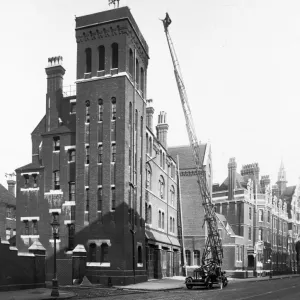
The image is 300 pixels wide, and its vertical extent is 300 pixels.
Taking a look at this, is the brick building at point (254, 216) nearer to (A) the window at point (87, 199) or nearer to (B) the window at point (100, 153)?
(A) the window at point (87, 199)

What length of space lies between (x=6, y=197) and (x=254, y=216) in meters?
38.9

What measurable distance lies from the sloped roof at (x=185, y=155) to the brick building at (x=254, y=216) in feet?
27.1

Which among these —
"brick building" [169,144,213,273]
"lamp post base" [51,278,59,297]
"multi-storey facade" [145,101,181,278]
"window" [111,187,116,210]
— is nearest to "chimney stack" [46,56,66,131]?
"multi-storey facade" [145,101,181,278]

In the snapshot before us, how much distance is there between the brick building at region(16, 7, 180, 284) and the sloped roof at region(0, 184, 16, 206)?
67.1ft

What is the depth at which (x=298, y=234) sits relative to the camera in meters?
106

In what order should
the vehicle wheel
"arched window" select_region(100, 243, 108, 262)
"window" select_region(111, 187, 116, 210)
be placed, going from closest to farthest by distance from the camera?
the vehicle wheel → "arched window" select_region(100, 243, 108, 262) → "window" select_region(111, 187, 116, 210)

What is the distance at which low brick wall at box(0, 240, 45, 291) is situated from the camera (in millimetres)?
29953

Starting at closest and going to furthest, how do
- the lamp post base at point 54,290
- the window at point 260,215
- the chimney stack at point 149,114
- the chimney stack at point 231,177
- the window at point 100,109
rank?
the lamp post base at point 54,290 → the window at point 100,109 → the chimney stack at point 149,114 → the chimney stack at point 231,177 → the window at point 260,215

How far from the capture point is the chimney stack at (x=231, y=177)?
73787 millimetres

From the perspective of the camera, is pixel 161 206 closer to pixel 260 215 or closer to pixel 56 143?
pixel 56 143

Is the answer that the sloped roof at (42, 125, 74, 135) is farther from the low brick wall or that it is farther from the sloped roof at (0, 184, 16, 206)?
the sloped roof at (0, 184, 16, 206)

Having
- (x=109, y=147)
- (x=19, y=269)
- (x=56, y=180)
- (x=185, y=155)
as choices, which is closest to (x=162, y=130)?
(x=185, y=155)

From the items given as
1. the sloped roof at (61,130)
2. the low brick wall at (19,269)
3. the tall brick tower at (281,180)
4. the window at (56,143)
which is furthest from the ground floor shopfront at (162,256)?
the tall brick tower at (281,180)

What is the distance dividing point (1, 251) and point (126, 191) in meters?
13.3
